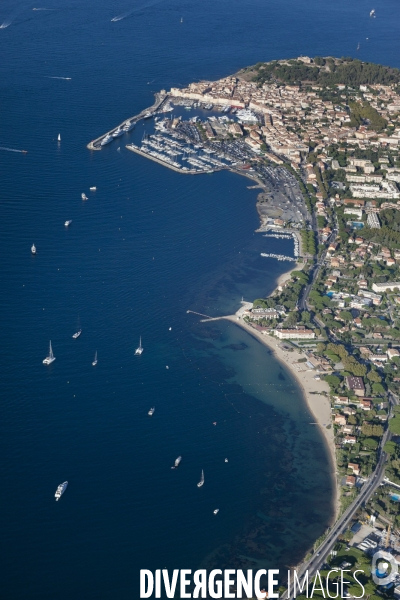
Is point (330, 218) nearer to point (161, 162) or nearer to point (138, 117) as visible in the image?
point (161, 162)

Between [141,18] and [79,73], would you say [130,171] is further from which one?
[141,18]

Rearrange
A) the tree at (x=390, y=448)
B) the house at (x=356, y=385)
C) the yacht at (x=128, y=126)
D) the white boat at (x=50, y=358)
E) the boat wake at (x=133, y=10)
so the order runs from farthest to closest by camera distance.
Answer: the boat wake at (x=133, y=10), the yacht at (x=128, y=126), the house at (x=356, y=385), the white boat at (x=50, y=358), the tree at (x=390, y=448)

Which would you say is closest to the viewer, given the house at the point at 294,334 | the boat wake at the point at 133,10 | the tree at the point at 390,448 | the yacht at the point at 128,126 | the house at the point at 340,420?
the tree at the point at 390,448

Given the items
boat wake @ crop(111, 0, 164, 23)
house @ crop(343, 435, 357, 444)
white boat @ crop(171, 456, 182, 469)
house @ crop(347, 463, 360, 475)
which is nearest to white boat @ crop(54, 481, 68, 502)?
white boat @ crop(171, 456, 182, 469)

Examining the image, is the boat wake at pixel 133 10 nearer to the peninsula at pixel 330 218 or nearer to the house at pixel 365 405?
the peninsula at pixel 330 218

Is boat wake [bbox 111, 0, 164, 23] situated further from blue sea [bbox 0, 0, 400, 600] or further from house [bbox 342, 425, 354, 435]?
house [bbox 342, 425, 354, 435]

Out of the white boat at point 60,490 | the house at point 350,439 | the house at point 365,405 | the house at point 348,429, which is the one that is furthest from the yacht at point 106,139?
the white boat at point 60,490

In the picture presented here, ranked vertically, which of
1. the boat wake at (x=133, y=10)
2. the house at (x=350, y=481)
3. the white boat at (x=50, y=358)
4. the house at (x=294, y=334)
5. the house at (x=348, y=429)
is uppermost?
the boat wake at (x=133, y=10)

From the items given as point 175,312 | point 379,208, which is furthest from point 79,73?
point 175,312
